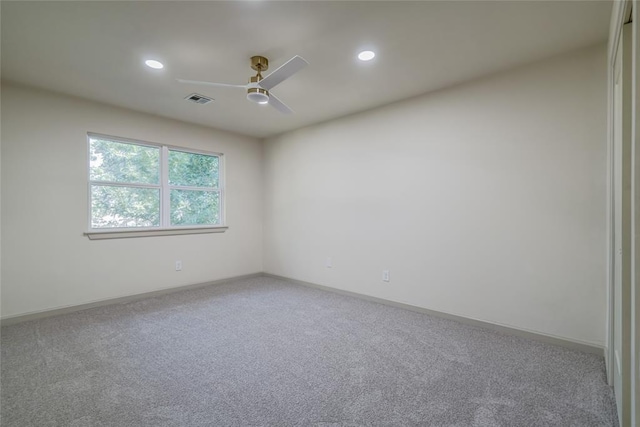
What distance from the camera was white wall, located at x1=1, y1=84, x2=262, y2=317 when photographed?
3.03m

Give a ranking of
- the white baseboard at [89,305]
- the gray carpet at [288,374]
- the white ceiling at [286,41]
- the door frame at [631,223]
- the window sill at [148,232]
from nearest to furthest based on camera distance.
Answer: the door frame at [631,223]
the gray carpet at [288,374]
the white ceiling at [286,41]
the white baseboard at [89,305]
the window sill at [148,232]

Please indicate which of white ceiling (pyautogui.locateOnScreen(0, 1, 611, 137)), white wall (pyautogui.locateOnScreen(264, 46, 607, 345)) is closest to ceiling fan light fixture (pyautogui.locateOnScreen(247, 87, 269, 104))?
white ceiling (pyautogui.locateOnScreen(0, 1, 611, 137))

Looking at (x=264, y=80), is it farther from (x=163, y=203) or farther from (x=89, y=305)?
(x=89, y=305)

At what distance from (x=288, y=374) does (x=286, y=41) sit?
248 cm

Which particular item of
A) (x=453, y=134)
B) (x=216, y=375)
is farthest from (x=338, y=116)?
(x=216, y=375)

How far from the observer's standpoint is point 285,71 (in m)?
2.17

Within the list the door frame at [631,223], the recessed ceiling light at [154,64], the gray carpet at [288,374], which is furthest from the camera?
the recessed ceiling light at [154,64]

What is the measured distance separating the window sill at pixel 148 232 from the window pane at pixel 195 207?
0.46ft

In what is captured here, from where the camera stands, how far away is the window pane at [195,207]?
172 inches

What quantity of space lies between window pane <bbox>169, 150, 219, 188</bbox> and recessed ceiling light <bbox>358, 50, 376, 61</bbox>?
3107 millimetres

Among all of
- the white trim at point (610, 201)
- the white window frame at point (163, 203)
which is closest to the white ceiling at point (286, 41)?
the white trim at point (610, 201)

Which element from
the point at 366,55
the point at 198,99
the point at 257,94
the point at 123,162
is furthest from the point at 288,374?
the point at 123,162

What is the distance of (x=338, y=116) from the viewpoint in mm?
4105

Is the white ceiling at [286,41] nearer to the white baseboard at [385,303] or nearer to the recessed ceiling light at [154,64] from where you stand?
the recessed ceiling light at [154,64]
